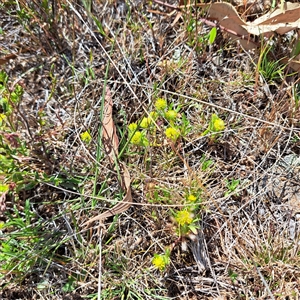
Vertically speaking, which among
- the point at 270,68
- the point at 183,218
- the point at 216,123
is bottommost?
the point at 183,218

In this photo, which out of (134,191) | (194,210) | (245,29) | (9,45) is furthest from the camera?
(9,45)

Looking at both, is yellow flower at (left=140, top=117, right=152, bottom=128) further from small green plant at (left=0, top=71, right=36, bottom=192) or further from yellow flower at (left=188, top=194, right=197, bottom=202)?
small green plant at (left=0, top=71, right=36, bottom=192)

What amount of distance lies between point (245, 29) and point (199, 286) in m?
1.33

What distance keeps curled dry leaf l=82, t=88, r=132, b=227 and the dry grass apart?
49 mm

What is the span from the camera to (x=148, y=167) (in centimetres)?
189

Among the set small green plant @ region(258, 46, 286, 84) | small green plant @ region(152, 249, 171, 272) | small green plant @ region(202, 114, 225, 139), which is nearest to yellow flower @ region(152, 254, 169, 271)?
small green plant @ region(152, 249, 171, 272)

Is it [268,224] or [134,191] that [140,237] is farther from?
[268,224]

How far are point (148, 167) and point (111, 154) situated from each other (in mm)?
196

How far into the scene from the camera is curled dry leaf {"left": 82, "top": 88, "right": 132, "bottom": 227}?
5.69 ft

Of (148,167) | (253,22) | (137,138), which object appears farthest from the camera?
(253,22)

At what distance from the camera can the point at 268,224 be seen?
5.94ft

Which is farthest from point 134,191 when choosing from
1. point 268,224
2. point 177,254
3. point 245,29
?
point 245,29

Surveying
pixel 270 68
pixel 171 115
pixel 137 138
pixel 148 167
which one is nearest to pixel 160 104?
pixel 171 115

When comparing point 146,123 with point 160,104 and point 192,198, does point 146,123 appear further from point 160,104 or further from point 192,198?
point 192,198
